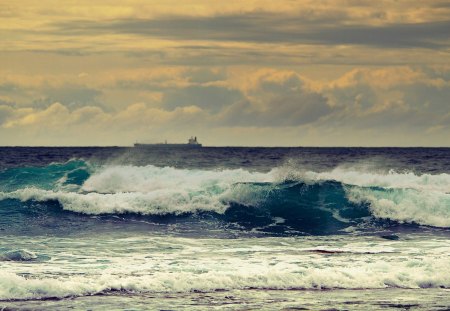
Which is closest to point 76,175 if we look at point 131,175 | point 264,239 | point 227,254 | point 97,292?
point 131,175

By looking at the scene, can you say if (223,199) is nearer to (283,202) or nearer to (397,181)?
(283,202)

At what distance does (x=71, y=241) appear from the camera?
26.3 m

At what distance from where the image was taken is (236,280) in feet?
61.3

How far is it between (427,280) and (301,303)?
3.81m

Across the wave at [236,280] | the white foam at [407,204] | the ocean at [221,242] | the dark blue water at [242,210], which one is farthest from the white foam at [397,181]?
the wave at [236,280]

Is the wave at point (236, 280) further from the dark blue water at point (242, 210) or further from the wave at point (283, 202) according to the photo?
the wave at point (283, 202)

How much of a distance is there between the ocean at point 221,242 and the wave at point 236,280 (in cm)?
4

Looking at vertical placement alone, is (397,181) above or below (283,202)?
above

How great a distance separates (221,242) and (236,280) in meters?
8.09

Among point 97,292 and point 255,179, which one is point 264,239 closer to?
point 97,292

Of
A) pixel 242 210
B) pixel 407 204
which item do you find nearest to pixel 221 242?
pixel 242 210

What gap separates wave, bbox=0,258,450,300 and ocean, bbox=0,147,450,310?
0.04 metres

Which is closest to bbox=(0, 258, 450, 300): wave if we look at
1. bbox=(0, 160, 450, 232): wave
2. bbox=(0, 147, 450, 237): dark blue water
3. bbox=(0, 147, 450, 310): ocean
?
bbox=(0, 147, 450, 310): ocean

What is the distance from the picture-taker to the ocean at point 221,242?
1731 cm
